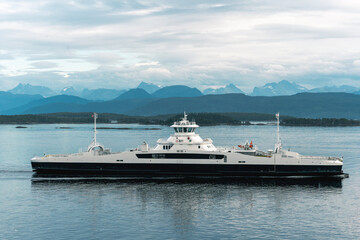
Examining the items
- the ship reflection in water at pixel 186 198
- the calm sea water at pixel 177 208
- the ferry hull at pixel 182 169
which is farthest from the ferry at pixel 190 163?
the calm sea water at pixel 177 208

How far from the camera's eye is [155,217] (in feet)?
123

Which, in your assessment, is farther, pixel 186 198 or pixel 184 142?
pixel 184 142

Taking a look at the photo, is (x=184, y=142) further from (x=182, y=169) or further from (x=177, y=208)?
(x=177, y=208)

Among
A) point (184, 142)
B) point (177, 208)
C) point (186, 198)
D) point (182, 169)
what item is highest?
point (184, 142)

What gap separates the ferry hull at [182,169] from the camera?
2101 inches

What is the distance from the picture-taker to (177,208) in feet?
132

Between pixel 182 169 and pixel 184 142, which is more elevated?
pixel 184 142

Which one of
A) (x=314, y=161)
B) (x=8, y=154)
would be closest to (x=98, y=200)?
(x=314, y=161)

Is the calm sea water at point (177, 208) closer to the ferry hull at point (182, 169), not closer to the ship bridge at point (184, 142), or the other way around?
the ferry hull at point (182, 169)

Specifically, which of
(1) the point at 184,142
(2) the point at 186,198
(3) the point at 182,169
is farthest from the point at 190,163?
(2) the point at 186,198

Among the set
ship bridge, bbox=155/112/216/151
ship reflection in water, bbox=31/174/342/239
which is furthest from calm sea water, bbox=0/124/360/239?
ship bridge, bbox=155/112/216/151

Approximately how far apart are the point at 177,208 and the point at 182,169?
14.1m

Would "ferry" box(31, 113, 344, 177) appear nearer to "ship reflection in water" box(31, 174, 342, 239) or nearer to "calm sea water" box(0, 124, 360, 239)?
"ship reflection in water" box(31, 174, 342, 239)

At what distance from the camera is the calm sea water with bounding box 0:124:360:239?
33375 millimetres
